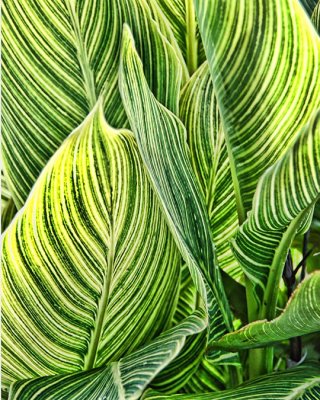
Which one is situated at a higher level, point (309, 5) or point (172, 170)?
point (309, 5)

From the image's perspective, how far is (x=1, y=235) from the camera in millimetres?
646

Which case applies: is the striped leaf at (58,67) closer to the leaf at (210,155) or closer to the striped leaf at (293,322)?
the leaf at (210,155)

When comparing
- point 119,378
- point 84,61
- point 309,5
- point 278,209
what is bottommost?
point 119,378

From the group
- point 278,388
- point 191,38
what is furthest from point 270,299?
point 191,38

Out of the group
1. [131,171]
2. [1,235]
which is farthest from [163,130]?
[1,235]

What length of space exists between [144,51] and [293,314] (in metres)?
0.31

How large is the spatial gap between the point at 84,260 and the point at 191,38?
286mm

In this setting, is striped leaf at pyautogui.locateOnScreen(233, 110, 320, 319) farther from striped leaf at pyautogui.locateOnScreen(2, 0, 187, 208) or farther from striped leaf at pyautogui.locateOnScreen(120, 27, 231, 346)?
striped leaf at pyautogui.locateOnScreen(2, 0, 187, 208)

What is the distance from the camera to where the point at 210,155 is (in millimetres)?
708

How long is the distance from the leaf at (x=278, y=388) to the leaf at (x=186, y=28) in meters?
0.36

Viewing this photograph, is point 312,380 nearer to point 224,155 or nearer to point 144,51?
point 224,155

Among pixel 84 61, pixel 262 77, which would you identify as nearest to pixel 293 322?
pixel 262 77

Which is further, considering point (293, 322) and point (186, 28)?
A: point (186, 28)

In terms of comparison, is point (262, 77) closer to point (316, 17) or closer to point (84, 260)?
point (316, 17)
